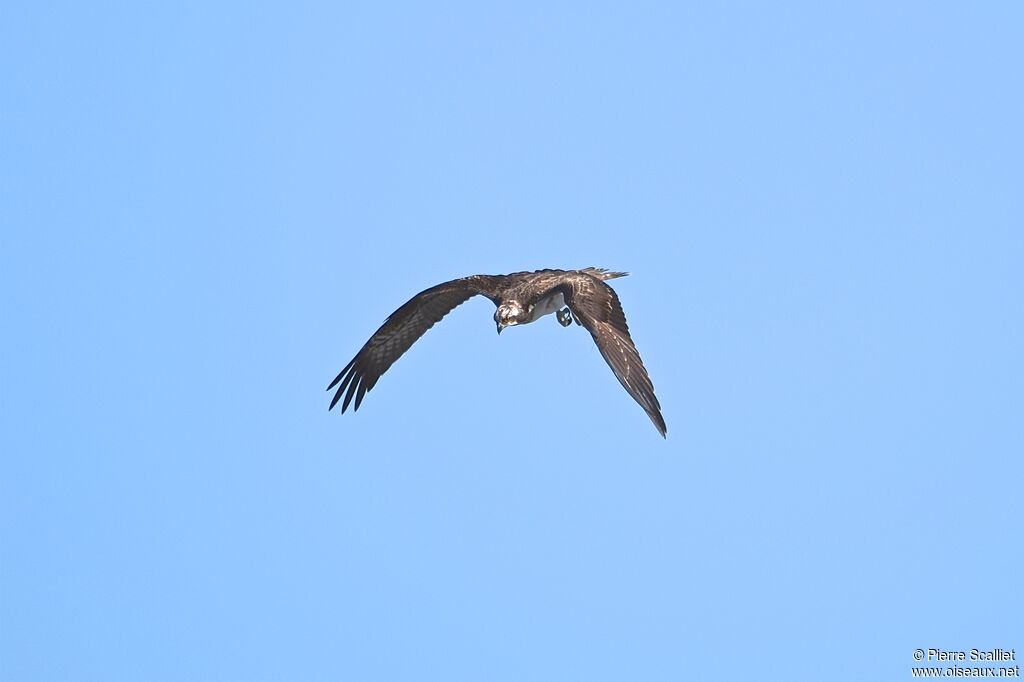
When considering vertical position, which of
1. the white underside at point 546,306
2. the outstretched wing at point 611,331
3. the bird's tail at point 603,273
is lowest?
the outstretched wing at point 611,331

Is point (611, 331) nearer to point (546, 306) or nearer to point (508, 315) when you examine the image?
point (508, 315)

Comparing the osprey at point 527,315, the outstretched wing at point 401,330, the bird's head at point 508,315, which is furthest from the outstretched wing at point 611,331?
the outstretched wing at point 401,330

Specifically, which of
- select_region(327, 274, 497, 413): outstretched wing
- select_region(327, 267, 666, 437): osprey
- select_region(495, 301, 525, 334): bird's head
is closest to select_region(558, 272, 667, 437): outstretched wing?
select_region(327, 267, 666, 437): osprey

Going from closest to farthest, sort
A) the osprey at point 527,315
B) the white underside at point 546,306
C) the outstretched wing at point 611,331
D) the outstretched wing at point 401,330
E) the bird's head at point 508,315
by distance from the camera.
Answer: the outstretched wing at point 611,331
the osprey at point 527,315
the bird's head at point 508,315
the white underside at point 546,306
the outstretched wing at point 401,330

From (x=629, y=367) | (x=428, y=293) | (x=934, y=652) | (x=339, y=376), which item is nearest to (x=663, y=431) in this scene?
(x=629, y=367)

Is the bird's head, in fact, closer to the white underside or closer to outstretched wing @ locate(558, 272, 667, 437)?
the white underside

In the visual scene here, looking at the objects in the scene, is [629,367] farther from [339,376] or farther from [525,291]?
[339,376]

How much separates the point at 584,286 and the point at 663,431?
15.4 ft

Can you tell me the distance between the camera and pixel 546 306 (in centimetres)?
2316

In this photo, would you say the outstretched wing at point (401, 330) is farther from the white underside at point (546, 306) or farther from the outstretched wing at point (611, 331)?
the outstretched wing at point (611, 331)

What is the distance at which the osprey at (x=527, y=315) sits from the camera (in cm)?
1981

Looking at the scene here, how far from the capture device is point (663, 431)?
Result: 18.2 m

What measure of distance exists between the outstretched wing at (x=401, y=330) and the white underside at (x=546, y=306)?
77cm

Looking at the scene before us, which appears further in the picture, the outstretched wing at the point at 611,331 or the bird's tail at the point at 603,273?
the bird's tail at the point at 603,273
